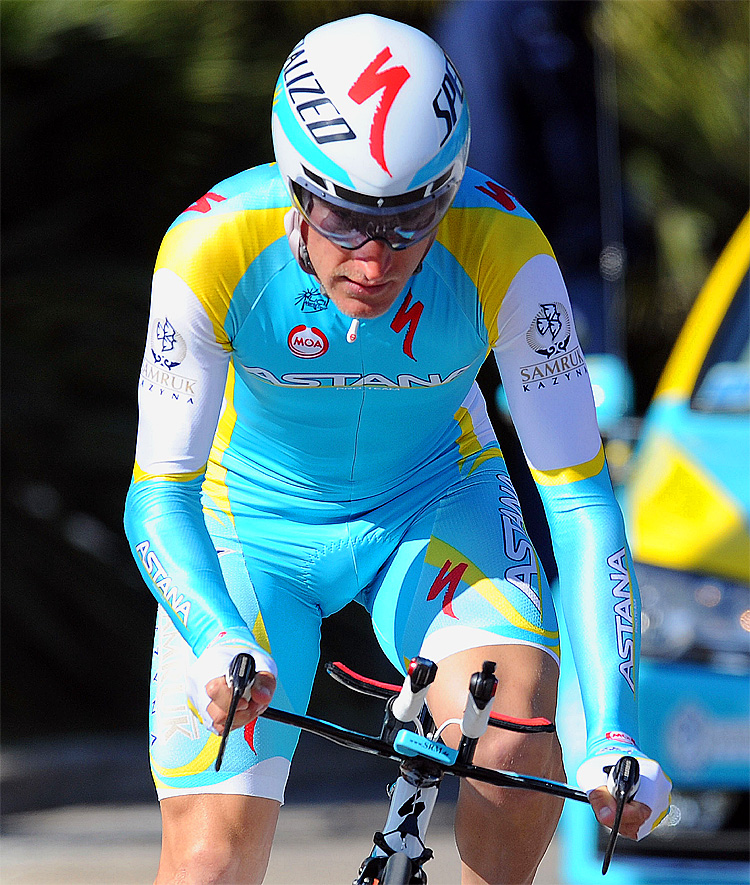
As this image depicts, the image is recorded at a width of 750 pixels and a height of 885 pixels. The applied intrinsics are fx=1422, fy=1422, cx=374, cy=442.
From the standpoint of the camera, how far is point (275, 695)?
9.66 ft

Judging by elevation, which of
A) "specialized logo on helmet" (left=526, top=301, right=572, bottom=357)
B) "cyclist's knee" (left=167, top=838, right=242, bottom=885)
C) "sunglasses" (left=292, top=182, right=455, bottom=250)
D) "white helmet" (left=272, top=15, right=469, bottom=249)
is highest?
"white helmet" (left=272, top=15, right=469, bottom=249)

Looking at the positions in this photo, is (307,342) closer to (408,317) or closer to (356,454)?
(408,317)

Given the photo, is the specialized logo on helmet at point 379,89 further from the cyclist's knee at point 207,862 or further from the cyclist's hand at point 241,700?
the cyclist's knee at point 207,862

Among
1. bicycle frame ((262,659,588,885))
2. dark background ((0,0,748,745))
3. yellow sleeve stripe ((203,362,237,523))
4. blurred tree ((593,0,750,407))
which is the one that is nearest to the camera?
bicycle frame ((262,659,588,885))

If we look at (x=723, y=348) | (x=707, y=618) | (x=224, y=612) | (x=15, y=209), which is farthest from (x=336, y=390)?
(x=15, y=209)

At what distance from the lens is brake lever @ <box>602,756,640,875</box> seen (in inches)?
91.0

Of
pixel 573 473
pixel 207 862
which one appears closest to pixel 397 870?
pixel 207 862

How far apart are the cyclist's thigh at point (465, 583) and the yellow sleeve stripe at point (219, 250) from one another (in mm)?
615

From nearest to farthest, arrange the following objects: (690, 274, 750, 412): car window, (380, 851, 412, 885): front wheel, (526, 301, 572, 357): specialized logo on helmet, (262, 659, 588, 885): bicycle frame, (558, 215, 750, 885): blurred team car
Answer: (262, 659, 588, 885): bicycle frame < (380, 851, 412, 885): front wheel < (526, 301, 572, 357): specialized logo on helmet < (558, 215, 750, 885): blurred team car < (690, 274, 750, 412): car window

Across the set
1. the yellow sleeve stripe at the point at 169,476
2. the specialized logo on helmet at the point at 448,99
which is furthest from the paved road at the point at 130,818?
the specialized logo on helmet at the point at 448,99

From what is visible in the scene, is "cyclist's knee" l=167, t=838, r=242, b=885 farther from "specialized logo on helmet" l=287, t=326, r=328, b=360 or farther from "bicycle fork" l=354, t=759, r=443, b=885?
"specialized logo on helmet" l=287, t=326, r=328, b=360

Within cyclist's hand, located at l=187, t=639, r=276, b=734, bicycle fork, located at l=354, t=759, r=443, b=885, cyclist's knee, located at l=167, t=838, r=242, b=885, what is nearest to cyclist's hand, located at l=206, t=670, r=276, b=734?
cyclist's hand, located at l=187, t=639, r=276, b=734

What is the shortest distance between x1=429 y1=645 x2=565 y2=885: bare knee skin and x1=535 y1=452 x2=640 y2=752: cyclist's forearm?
0.40 feet

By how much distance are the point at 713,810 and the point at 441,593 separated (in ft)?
5.83
